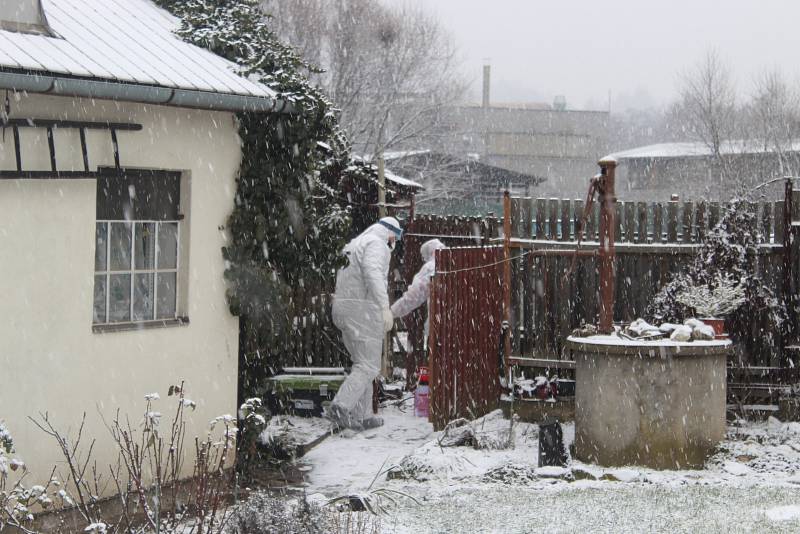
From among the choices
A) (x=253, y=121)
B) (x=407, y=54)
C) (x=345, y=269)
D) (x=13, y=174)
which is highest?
(x=407, y=54)

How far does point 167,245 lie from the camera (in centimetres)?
812

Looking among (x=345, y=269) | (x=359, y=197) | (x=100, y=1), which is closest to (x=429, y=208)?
(x=359, y=197)

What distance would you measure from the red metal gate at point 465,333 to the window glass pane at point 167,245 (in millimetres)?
2630

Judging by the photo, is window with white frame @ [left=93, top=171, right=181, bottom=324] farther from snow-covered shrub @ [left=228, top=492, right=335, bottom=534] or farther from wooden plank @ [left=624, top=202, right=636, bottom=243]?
wooden plank @ [left=624, top=202, right=636, bottom=243]

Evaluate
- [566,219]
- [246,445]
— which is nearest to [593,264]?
[566,219]

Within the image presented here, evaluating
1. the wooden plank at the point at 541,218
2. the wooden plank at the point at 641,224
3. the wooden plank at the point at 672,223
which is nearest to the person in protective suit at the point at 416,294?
the wooden plank at the point at 541,218

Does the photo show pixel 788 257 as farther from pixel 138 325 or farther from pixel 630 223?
pixel 138 325

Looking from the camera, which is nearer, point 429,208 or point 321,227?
point 321,227

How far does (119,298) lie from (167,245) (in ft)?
2.10

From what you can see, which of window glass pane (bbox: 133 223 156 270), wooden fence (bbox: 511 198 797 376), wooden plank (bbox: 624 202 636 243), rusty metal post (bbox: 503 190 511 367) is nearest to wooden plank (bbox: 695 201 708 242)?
wooden fence (bbox: 511 198 797 376)

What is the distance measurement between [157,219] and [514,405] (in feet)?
13.8

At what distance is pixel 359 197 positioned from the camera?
1289cm

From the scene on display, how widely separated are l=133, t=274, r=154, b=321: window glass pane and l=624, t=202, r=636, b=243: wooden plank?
485cm

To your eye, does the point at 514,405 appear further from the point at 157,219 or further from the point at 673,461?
the point at 157,219
